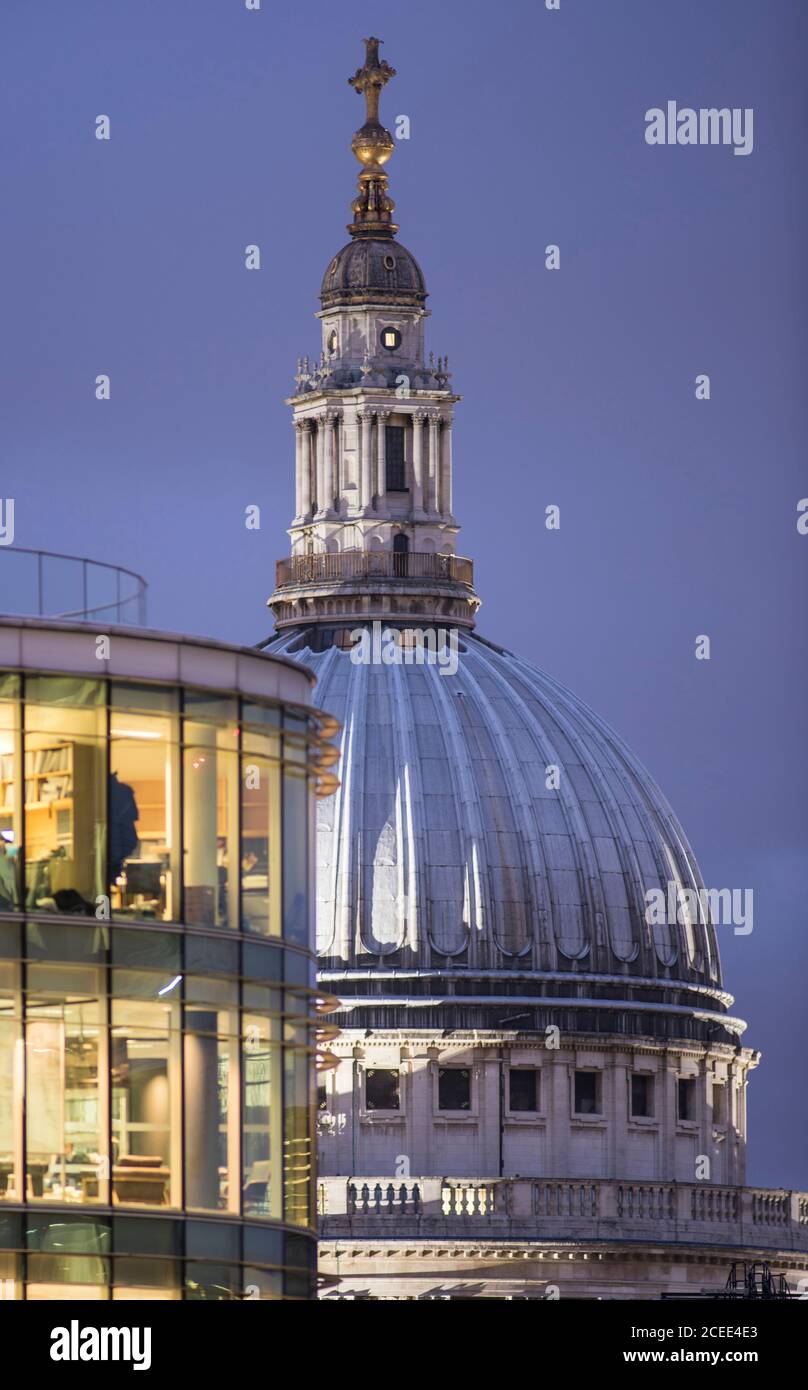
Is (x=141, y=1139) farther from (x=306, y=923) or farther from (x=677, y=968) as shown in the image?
(x=677, y=968)

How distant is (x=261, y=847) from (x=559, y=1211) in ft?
280

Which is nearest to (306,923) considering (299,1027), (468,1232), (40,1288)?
(299,1027)

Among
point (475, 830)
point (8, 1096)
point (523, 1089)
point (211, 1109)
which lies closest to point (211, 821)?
point (211, 1109)

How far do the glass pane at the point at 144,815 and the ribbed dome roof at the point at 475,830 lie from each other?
8778 cm

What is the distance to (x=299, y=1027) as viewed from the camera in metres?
106

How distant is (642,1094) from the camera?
196375mm

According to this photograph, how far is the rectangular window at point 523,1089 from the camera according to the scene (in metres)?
191

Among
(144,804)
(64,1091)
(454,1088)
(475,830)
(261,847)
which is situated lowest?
(64,1091)

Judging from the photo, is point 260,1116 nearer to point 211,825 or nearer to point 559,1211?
point 211,825

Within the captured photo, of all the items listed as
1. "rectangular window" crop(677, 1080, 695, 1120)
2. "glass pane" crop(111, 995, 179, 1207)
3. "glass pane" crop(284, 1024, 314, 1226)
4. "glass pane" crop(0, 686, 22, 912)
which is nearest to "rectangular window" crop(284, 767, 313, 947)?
"glass pane" crop(284, 1024, 314, 1226)

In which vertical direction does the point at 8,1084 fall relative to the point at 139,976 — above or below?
below

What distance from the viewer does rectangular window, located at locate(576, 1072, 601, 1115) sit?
193250 millimetres
